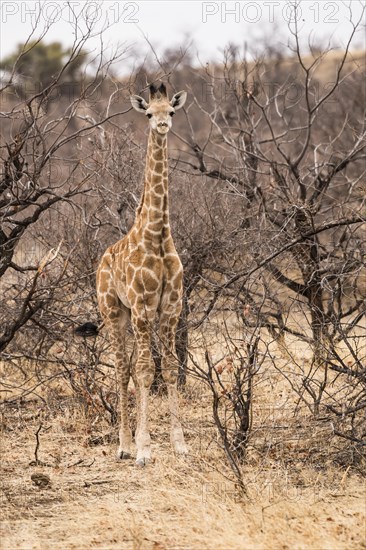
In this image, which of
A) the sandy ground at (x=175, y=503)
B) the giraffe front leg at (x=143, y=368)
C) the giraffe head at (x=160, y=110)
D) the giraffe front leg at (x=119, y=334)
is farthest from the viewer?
the giraffe front leg at (x=119, y=334)

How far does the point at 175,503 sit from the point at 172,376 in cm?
191

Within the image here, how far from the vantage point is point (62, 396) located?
9.30 meters

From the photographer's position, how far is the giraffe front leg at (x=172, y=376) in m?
7.46

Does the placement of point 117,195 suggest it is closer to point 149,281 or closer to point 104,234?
point 104,234

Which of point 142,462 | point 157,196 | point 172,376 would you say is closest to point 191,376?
point 172,376

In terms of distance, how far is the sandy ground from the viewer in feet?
17.0

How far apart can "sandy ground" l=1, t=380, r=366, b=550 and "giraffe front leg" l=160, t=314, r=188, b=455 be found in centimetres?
14

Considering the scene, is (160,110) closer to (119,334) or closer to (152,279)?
(152,279)

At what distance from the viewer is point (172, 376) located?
759 cm

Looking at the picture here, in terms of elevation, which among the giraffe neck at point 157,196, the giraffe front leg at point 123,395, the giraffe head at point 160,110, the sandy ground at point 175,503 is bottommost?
the sandy ground at point 175,503

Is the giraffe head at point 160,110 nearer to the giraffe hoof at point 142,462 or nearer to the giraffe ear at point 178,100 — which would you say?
the giraffe ear at point 178,100

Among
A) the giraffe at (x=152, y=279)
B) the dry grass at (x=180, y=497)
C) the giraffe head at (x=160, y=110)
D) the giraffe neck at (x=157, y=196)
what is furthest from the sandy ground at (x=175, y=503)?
the giraffe head at (x=160, y=110)

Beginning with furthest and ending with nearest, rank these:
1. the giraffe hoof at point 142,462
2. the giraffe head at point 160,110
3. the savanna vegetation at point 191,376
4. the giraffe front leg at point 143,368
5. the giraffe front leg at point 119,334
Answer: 1. the giraffe front leg at point 119,334
2. the giraffe front leg at point 143,368
3. the giraffe head at point 160,110
4. the giraffe hoof at point 142,462
5. the savanna vegetation at point 191,376

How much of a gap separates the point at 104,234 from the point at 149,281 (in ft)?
8.13
